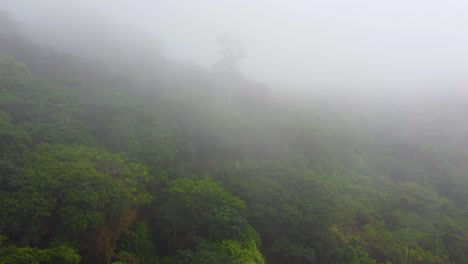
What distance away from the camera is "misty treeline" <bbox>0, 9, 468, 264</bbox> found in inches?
655

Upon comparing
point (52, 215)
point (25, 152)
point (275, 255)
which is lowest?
point (275, 255)

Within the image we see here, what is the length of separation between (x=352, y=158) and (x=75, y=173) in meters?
28.1

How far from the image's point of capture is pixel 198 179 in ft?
83.0

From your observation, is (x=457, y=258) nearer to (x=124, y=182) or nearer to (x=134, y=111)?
(x=124, y=182)

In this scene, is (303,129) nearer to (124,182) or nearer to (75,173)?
(124,182)

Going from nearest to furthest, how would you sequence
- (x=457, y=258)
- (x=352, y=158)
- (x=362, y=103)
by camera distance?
(x=457, y=258)
(x=352, y=158)
(x=362, y=103)

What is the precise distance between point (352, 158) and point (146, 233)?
79.1ft

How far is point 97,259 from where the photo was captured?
16641 mm

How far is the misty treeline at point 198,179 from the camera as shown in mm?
16641

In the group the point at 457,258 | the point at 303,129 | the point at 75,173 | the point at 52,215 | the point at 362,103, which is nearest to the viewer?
the point at 52,215

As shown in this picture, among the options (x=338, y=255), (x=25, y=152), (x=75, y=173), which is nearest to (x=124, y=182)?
(x=75, y=173)

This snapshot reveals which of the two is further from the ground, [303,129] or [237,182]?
[303,129]

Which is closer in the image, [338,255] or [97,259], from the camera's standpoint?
[97,259]

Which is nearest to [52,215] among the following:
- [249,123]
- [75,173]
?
[75,173]
